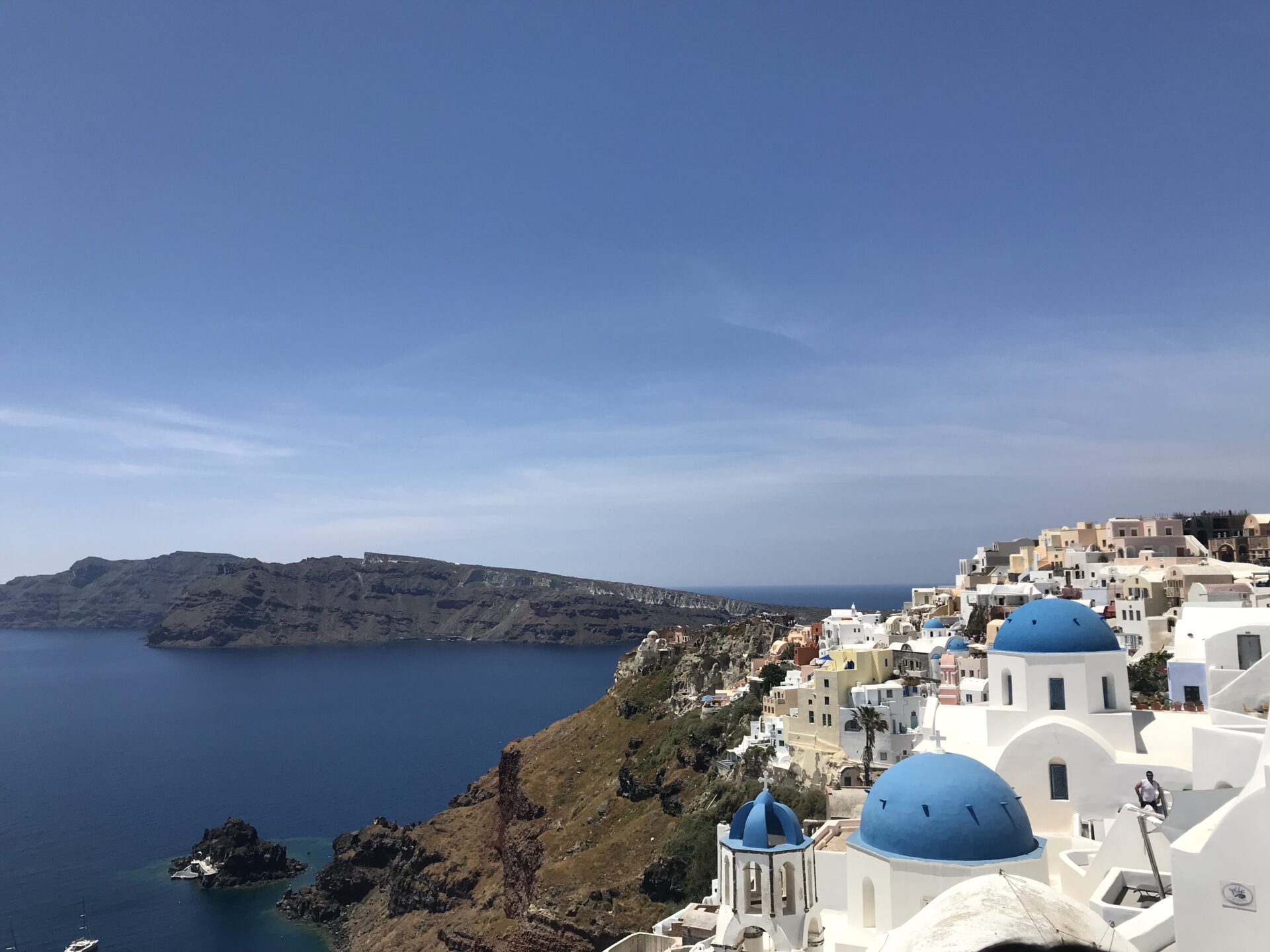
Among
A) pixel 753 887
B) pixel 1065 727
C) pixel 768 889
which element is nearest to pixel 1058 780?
pixel 1065 727

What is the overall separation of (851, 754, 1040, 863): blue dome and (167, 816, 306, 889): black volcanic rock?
66268 millimetres

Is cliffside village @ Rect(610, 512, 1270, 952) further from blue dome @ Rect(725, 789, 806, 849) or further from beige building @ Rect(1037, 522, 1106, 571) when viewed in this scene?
beige building @ Rect(1037, 522, 1106, 571)

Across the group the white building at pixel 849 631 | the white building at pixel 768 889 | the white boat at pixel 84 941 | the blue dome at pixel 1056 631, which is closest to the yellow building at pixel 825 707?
the white building at pixel 849 631

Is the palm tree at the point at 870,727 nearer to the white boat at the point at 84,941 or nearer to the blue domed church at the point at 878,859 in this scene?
the blue domed church at the point at 878,859

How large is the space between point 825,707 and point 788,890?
2518 cm

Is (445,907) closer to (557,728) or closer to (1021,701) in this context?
(557,728)

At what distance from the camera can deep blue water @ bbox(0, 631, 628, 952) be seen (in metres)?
62.4

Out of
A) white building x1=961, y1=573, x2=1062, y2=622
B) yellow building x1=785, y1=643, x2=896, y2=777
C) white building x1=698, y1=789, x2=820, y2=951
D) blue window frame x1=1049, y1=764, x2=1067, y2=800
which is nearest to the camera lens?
white building x1=698, y1=789, x2=820, y2=951

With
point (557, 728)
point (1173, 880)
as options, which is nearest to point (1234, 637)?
point (1173, 880)

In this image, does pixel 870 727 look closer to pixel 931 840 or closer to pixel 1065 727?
pixel 1065 727

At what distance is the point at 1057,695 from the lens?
2356 cm

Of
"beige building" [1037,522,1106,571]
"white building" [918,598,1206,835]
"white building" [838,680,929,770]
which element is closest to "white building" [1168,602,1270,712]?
"white building" [918,598,1206,835]

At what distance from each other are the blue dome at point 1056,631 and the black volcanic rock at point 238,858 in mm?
65568

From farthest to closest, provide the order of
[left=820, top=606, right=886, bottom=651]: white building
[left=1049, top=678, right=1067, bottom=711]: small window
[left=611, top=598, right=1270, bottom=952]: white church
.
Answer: [left=820, top=606, right=886, bottom=651]: white building, [left=1049, top=678, right=1067, bottom=711]: small window, [left=611, top=598, right=1270, bottom=952]: white church
